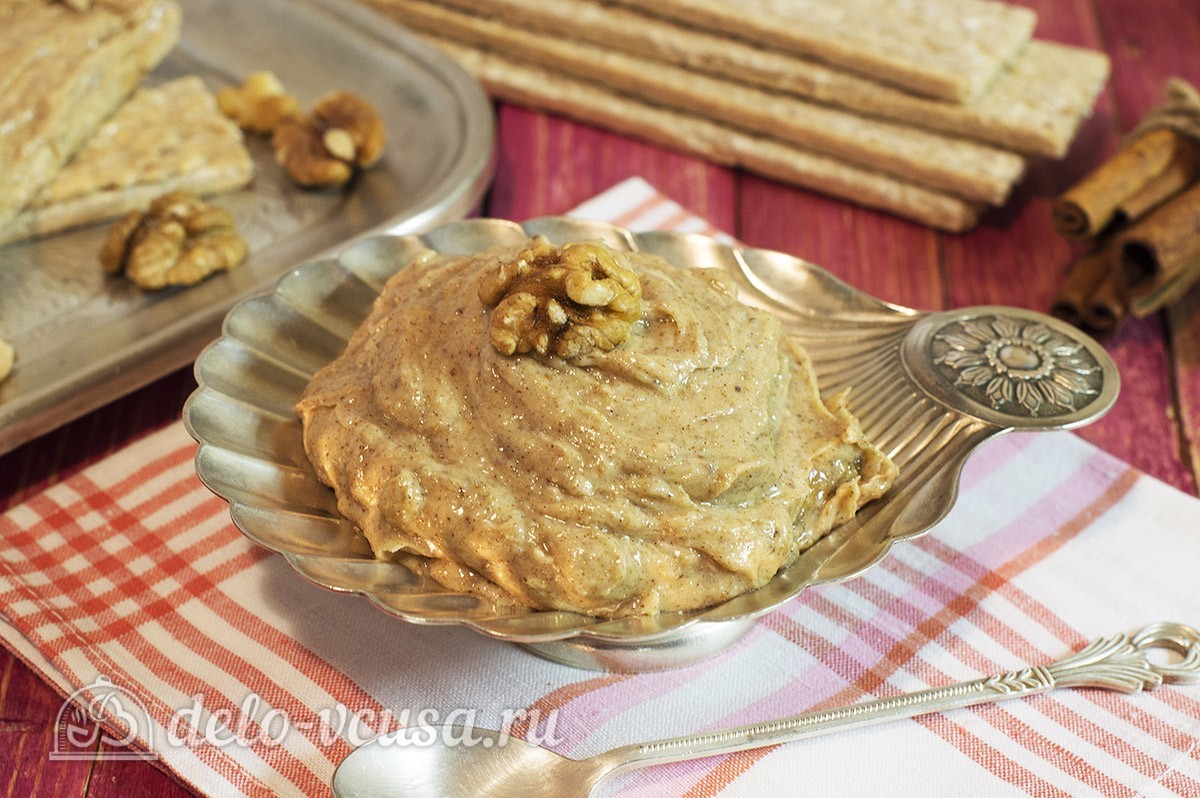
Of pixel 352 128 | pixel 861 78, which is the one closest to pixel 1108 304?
pixel 861 78

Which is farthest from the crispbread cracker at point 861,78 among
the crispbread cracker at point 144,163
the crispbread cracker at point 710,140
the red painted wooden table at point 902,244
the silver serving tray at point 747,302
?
the silver serving tray at point 747,302

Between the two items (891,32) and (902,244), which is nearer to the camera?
(902,244)

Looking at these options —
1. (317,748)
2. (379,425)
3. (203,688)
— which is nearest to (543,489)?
(379,425)

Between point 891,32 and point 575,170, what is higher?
point 891,32

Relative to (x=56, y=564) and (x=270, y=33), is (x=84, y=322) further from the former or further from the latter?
(x=270, y=33)

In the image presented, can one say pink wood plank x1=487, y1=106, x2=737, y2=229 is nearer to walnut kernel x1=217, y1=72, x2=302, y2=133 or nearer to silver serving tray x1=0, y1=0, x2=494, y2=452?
silver serving tray x1=0, y1=0, x2=494, y2=452

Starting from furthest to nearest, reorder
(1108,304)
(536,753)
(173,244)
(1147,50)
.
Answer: (1147,50)
(1108,304)
(173,244)
(536,753)

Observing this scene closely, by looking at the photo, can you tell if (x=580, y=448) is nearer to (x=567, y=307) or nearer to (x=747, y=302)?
(x=567, y=307)

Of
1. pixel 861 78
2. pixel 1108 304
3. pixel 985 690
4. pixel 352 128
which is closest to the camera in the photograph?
pixel 985 690
